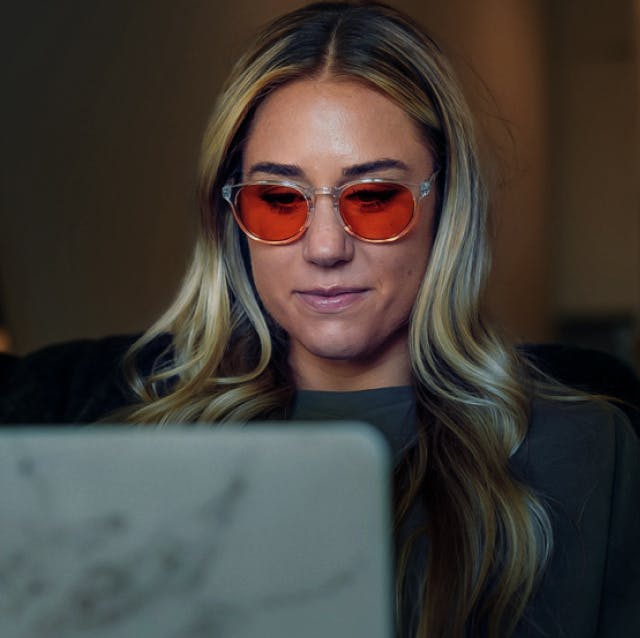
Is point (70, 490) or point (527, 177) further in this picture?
point (527, 177)

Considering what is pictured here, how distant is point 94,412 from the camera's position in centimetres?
159

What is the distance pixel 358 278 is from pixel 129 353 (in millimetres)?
442

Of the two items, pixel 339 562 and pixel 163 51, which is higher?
pixel 163 51

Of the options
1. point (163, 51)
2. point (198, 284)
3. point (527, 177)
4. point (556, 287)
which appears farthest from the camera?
point (556, 287)

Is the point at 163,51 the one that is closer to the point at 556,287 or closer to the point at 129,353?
the point at 129,353

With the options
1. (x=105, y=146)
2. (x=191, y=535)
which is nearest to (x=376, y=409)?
(x=191, y=535)

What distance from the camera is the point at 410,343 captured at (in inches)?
54.7

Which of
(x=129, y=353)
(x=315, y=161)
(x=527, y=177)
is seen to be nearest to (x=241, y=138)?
(x=315, y=161)

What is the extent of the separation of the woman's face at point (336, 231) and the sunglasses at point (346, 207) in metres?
0.01

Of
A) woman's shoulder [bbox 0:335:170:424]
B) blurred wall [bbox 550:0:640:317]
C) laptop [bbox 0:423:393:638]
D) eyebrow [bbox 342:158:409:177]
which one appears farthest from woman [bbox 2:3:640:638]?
blurred wall [bbox 550:0:640:317]

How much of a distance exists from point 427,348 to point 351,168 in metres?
0.25

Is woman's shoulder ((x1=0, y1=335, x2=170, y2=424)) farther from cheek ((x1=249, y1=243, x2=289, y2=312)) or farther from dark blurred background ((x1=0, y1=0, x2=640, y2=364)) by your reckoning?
dark blurred background ((x1=0, y1=0, x2=640, y2=364))

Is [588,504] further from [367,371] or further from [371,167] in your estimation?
[371,167]

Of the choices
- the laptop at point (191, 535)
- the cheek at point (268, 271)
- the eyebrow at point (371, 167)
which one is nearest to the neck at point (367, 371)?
the cheek at point (268, 271)
